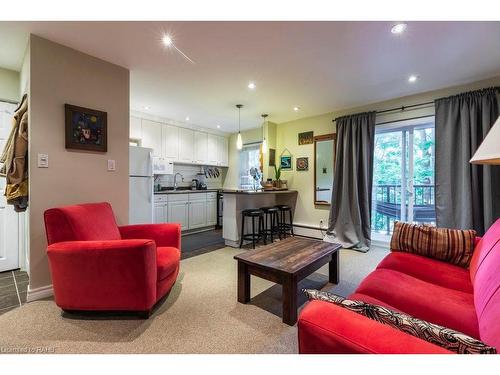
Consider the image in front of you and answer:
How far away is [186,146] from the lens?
17.4ft

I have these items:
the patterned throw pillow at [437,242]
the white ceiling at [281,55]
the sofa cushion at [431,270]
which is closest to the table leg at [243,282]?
the sofa cushion at [431,270]

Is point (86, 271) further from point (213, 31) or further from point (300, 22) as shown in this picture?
point (300, 22)

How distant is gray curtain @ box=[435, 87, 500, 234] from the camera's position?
9.32ft

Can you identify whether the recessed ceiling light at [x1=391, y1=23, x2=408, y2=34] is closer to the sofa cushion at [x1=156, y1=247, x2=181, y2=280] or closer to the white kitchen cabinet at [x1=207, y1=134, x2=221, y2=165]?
the sofa cushion at [x1=156, y1=247, x2=181, y2=280]

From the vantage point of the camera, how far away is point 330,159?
4453mm

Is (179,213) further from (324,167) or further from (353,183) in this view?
(353,183)

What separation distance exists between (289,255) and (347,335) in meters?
1.42

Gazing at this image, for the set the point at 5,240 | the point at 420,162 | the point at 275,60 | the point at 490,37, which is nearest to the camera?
the point at 490,37

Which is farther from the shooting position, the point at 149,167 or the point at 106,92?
the point at 149,167

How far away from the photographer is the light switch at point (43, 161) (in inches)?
→ 84.4

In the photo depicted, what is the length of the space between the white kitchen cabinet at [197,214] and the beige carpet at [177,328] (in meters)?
2.81

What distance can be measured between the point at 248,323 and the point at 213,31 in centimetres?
245

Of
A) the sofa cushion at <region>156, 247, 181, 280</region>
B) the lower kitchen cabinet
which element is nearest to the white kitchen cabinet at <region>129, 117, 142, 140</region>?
the lower kitchen cabinet
